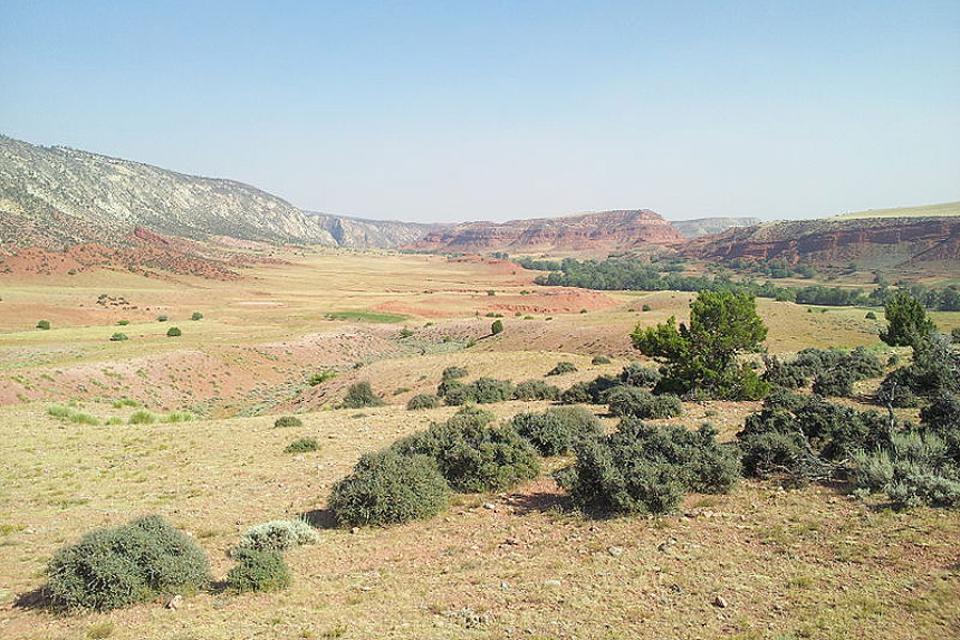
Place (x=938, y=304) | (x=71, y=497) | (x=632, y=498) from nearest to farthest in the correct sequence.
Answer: (x=632, y=498) → (x=71, y=497) → (x=938, y=304)

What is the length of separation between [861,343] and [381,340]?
42.8m

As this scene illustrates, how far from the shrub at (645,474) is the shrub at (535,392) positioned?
1118 centimetres

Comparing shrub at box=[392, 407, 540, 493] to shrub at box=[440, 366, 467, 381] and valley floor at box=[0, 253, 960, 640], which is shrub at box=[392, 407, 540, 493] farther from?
shrub at box=[440, 366, 467, 381]

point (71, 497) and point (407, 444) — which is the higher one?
point (407, 444)

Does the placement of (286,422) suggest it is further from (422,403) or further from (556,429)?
(556,429)

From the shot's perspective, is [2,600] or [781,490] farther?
[781,490]

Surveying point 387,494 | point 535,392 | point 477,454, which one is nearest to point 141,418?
point 535,392

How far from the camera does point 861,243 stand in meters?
144

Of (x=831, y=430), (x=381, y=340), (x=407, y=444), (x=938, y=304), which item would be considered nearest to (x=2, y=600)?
(x=407, y=444)

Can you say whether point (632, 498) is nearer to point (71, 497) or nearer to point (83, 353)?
point (71, 497)

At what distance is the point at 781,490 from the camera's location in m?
10.1

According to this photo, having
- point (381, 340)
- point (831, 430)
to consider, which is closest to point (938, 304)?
point (381, 340)

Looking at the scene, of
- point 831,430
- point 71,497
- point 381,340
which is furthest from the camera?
point 381,340

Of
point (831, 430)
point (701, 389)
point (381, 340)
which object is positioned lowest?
point (381, 340)
